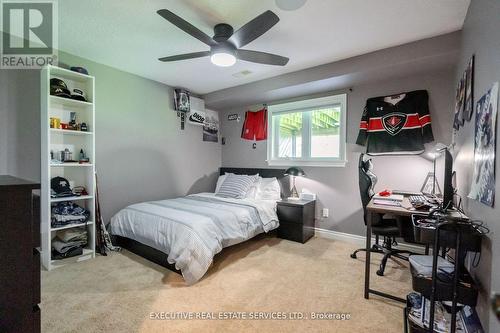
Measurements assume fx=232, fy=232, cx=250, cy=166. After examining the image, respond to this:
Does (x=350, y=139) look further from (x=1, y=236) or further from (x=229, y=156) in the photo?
(x=1, y=236)

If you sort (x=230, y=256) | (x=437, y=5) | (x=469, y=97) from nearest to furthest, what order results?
(x=469, y=97), (x=437, y=5), (x=230, y=256)

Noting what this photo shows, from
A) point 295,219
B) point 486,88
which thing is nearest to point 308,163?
point 295,219

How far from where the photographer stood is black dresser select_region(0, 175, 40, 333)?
74 centimetres

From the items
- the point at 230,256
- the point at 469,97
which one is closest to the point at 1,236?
the point at 230,256

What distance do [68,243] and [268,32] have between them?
316cm

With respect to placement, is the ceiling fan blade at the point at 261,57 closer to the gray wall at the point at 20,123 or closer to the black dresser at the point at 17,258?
the black dresser at the point at 17,258

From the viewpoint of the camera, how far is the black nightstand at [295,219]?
3.29 m

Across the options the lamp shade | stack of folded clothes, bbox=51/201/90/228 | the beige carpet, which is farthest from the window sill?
stack of folded clothes, bbox=51/201/90/228

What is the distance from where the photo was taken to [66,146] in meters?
2.83

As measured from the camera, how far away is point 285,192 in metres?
3.95

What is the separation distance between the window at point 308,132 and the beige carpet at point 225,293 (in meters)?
1.54

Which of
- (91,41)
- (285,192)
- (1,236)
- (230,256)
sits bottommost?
(230,256)

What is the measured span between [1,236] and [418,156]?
3.62m

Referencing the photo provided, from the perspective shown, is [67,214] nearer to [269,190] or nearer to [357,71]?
[269,190]
